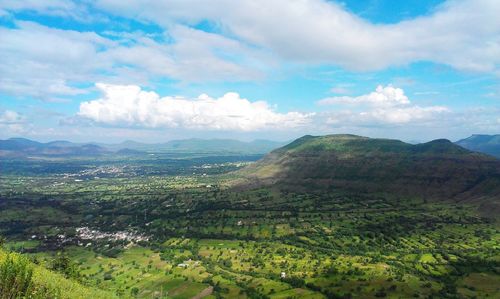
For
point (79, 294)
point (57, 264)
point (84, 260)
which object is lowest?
point (84, 260)

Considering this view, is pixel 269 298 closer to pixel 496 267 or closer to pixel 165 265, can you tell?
pixel 165 265

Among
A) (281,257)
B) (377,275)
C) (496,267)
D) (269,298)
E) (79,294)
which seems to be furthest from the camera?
(281,257)

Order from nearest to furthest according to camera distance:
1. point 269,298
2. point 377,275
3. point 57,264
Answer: point 57,264
point 269,298
point 377,275

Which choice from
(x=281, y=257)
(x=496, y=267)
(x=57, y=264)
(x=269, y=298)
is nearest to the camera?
(x=57, y=264)

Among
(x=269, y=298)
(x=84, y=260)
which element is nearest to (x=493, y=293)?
(x=269, y=298)

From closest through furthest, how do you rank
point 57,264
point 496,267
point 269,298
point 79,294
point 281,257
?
point 79,294
point 57,264
point 269,298
point 496,267
point 281,257

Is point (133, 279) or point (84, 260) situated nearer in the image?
point (133, 279)

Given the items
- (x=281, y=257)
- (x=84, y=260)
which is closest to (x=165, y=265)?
(x=84, y=260)

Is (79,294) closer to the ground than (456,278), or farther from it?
farther from it

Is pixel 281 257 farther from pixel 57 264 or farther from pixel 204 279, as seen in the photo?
pixel 57 264
